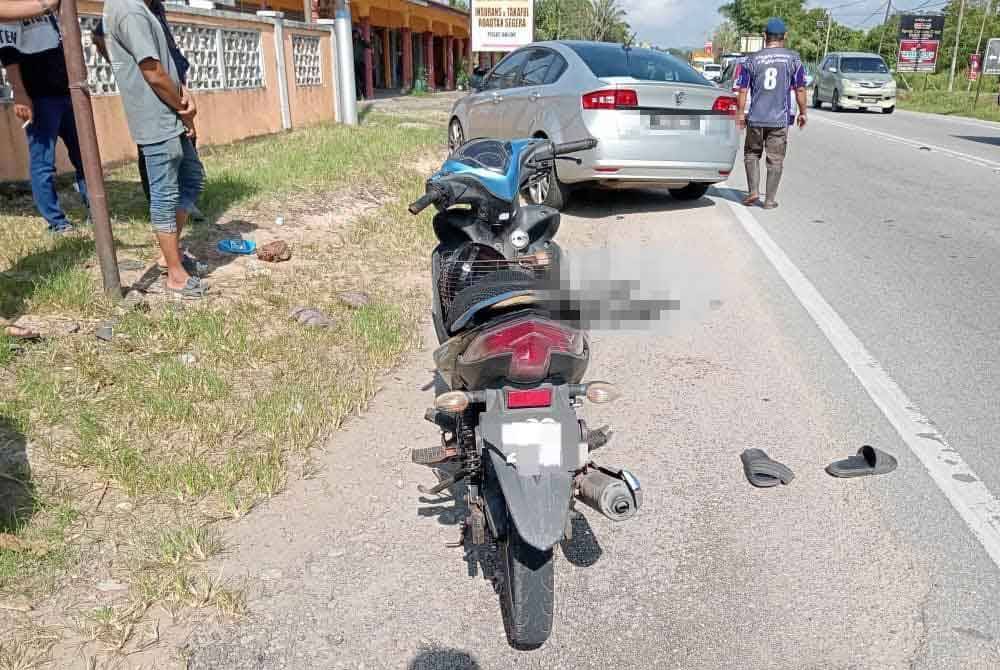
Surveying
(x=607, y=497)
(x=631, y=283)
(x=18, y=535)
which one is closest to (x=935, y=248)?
(x=631, y=283)

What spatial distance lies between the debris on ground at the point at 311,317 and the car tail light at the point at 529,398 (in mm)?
2976

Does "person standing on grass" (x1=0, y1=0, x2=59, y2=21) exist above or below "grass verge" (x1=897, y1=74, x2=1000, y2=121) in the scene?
above

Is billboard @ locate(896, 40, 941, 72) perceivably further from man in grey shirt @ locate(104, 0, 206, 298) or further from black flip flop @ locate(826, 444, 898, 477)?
Result: black flip flop @ locate(826, 444, 898, 477)

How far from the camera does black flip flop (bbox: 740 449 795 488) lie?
11.2 feet

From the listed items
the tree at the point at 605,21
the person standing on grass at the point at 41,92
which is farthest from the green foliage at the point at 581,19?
the person standing on grass at the point at 41,92

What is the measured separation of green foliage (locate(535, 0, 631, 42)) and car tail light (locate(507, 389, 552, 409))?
61584 millimetres

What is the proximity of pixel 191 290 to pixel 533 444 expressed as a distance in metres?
3.78

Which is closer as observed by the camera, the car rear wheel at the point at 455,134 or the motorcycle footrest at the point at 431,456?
the motorcycle footrest at the point at 431,456

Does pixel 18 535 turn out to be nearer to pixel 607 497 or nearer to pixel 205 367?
pixel 205 367

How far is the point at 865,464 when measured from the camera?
11.5 ft

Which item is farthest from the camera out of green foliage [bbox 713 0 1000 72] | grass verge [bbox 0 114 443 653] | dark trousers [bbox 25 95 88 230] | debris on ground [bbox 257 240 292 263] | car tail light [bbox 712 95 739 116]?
green foliage [bbox 713 0 1000 72]

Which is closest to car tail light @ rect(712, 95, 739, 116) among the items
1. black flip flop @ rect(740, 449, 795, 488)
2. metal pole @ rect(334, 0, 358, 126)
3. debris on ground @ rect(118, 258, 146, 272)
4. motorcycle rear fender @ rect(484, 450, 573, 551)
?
black flip flop @ rect(740, 449, 795, 488)

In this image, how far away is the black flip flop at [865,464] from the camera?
345 centimetres

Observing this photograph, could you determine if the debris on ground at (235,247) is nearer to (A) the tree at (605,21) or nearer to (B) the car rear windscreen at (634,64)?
(B) the car rear windscreen at (634,64)
